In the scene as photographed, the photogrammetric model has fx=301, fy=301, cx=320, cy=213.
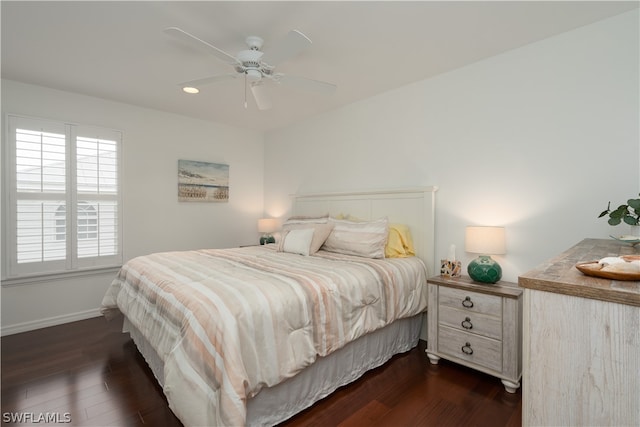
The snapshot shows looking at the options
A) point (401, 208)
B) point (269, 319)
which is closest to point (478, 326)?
point (401, 208)

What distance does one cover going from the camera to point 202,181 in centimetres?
427

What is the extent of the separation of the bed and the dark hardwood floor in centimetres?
13

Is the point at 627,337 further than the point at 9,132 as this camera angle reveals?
No

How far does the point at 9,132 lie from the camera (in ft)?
9.65

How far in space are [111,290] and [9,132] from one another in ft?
6.24

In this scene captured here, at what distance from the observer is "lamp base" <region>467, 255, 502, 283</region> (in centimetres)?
225

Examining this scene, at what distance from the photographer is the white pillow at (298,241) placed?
2.97 metres

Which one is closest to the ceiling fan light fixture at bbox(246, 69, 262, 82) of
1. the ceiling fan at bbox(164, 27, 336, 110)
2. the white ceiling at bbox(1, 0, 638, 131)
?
the ceiling fan at bbox(164, 27, 336, 110)

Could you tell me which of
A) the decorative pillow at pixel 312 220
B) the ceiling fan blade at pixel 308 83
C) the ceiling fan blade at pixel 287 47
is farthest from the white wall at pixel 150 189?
the ceiling fan blade at pixel 287 47

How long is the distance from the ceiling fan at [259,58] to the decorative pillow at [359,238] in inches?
50.6

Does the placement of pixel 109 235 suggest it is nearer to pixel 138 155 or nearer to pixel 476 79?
pixel 138 155

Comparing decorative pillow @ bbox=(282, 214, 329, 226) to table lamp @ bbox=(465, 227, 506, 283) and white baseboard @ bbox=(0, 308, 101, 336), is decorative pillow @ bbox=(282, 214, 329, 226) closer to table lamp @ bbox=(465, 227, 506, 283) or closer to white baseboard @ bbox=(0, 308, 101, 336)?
table lamp @ bbox=(465, 227, 506, 283)

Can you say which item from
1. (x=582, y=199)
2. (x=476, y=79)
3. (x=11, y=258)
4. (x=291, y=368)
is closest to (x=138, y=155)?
(x=11, y=258)

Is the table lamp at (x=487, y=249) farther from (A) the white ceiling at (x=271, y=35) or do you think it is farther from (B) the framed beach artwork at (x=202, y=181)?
(B) the framed beach artwork at (x=202, y=181)
